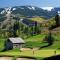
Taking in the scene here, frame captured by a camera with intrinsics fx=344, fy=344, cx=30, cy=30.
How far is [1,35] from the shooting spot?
88688 millimetres

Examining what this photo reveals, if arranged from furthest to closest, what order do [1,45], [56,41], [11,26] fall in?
[11,26] → [1,45] → [56,41]

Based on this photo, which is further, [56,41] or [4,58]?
[56,41]

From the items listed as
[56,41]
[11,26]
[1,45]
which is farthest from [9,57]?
[11,26]

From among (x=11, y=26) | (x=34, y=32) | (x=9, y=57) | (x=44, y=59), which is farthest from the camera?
(x=11, y=26)

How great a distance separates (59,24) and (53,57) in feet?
198

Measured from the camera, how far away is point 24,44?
6309 centimetres

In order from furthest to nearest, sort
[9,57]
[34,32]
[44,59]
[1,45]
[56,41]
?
[34,32] → [1,45] → [56,41] → [9,57] → [44,59]

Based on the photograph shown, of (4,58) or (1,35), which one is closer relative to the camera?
(4,58)

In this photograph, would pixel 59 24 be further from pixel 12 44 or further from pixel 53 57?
pixel 53 57

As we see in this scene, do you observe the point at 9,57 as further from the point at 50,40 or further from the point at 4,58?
the point at 50,40

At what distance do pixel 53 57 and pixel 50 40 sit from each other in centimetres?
2680

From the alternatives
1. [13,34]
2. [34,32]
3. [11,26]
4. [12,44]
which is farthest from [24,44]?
[11,26]

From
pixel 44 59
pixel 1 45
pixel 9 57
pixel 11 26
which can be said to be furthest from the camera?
pixel 11 26

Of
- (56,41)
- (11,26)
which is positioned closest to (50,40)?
(56,41)
